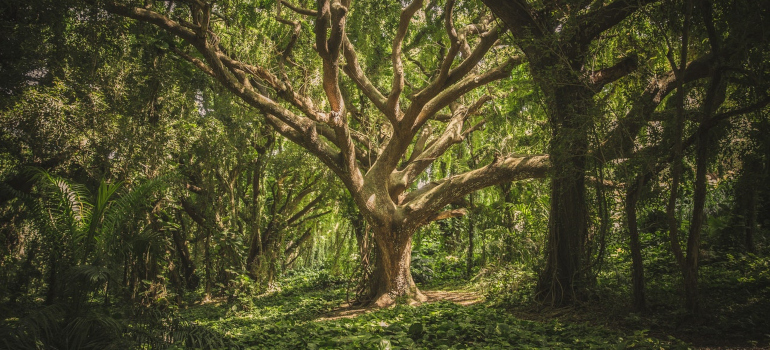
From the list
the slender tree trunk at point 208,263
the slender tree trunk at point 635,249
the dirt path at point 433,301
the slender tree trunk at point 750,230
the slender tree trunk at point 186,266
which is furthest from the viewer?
the slender tree trunk at point 186,266

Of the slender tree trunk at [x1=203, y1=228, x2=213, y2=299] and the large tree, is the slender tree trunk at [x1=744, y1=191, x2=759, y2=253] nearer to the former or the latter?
the large tree

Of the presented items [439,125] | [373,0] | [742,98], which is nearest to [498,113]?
[439,125]

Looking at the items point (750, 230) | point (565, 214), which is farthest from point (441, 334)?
point (750, 230)

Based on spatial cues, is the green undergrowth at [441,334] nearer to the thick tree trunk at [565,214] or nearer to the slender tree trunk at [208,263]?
the thick tree trunk at [565,214]

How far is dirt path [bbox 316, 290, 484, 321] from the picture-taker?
6949 millimetres

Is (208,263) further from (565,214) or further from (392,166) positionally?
(565,214)

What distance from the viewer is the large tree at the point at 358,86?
642cm

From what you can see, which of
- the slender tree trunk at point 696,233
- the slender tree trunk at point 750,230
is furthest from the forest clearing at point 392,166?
the slender tree trunk at point 750,230

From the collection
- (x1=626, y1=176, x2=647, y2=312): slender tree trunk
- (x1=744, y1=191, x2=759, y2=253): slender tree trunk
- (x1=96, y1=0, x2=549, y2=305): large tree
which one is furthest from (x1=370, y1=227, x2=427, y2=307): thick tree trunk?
(x1=744, y1=191, x2=759, y2=253): slender tree trunk

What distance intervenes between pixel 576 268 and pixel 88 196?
5.59 meters

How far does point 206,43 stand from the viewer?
Answer: 6578 millimetres

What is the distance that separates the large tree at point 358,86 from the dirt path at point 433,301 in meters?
0.42

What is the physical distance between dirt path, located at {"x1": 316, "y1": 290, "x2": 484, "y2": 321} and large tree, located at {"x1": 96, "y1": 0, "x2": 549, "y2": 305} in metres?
0.42

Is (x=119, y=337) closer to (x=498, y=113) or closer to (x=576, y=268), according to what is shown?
(x=576, y=268)
